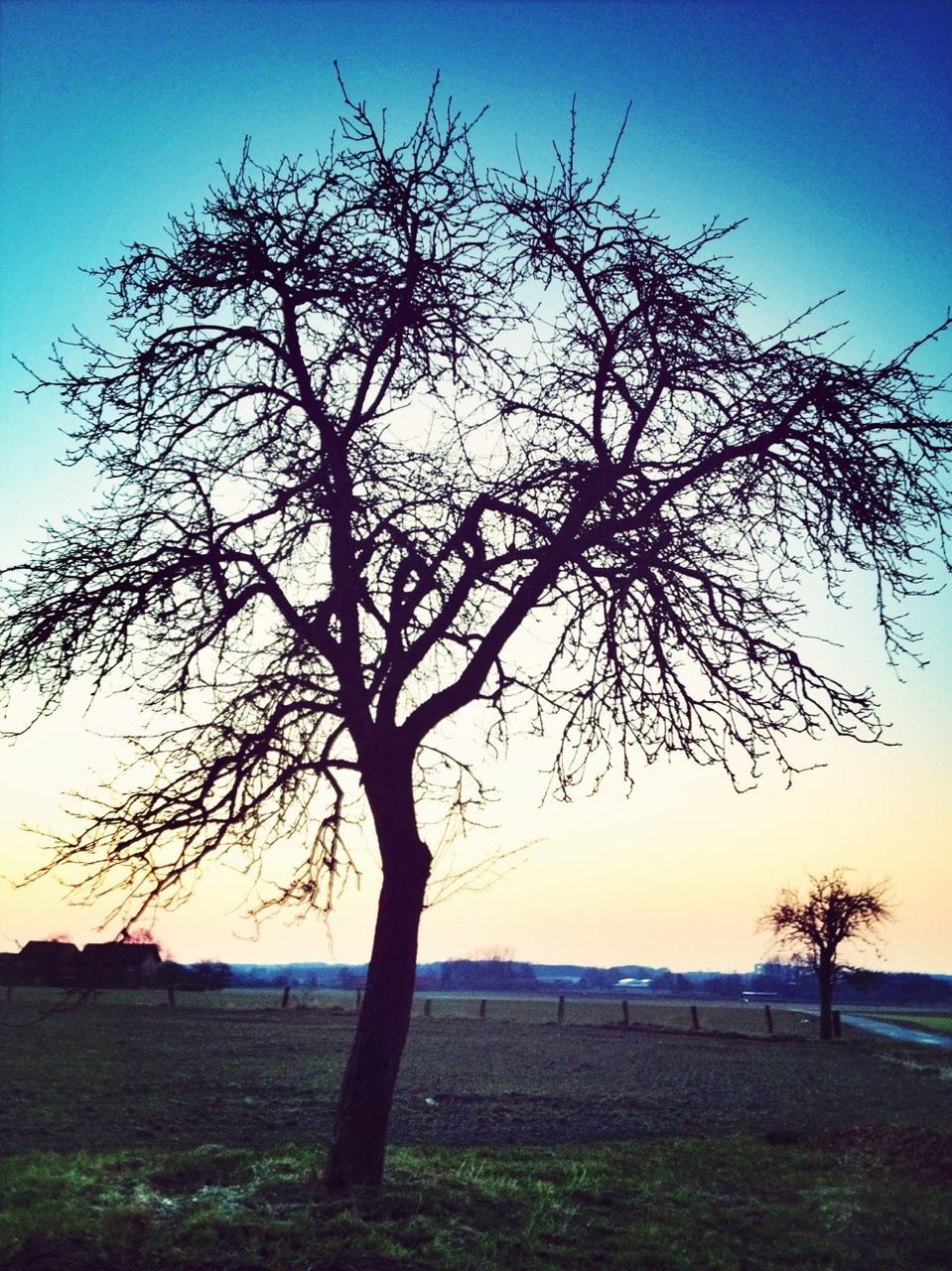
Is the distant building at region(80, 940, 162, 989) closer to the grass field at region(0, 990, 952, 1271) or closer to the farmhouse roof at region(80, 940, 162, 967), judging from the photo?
the farmhouse roof at region(80, 940, 162, 967)

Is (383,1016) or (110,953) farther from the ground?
(110,953)

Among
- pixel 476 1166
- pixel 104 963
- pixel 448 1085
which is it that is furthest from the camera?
pixel 448 1085

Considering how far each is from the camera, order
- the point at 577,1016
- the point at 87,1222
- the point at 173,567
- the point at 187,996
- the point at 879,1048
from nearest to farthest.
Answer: the point at 87,1222 < the point at 173,567 < the point at 879,1048 < the point at 577,1016 < the point at 187,996

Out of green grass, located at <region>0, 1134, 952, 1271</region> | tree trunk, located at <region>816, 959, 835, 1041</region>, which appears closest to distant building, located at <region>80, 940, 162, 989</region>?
green grass, located at <region>0, 1134, 952, 1271</region>

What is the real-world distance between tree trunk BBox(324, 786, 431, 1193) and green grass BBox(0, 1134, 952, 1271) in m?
0.34

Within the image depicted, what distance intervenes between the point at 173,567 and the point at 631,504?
380cm

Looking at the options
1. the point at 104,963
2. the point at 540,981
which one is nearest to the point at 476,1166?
the point at 104,963

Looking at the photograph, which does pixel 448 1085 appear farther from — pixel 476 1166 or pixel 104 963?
pixel 104 963

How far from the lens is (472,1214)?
301 inches

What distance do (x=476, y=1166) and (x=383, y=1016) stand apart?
2842mm

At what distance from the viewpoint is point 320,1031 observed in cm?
3372

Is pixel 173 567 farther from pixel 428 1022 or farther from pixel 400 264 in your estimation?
pixel 428 1022

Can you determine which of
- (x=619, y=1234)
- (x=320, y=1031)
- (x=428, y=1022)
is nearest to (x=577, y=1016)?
(x=428, y=1022)

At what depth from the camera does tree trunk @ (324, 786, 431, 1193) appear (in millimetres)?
7883
